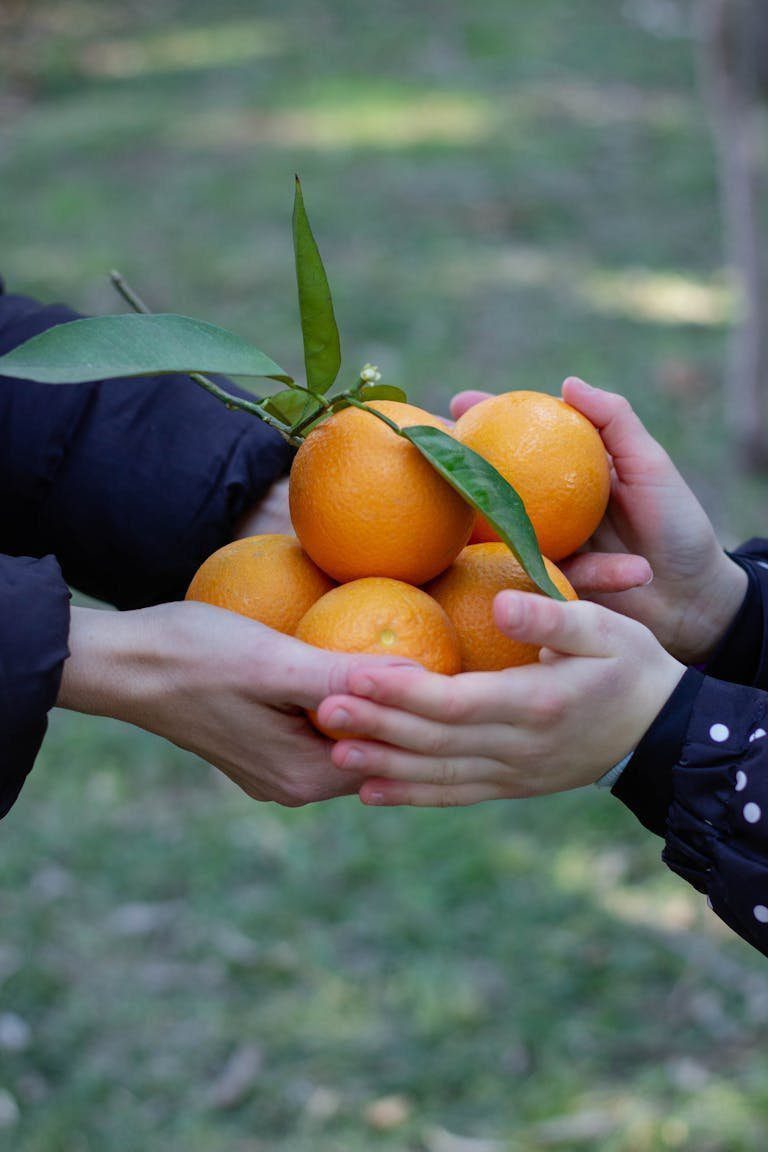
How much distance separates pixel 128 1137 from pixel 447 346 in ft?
10.5

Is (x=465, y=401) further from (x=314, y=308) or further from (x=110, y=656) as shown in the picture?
(x=110, y=656)

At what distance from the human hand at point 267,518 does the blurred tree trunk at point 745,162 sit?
2.60 meters

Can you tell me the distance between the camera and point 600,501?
134cm

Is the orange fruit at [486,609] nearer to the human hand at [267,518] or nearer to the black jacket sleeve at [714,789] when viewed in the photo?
the black jacket sleeve at [714,789]

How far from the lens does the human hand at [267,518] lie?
1567mm

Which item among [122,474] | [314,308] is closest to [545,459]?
[314,308]

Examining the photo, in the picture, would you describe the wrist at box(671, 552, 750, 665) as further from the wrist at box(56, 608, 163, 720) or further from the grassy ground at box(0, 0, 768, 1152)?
the grassy ground at box(0, 0, 768, 1152)

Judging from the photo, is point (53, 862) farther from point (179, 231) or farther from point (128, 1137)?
point (179, 231)

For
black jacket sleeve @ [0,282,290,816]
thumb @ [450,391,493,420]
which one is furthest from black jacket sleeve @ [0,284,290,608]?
thumb @ [450,391,493,420]

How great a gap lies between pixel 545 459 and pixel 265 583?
30 cm

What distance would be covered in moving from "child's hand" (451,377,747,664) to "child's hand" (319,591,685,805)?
20 centimetres

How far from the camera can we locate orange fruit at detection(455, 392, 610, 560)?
1.27m

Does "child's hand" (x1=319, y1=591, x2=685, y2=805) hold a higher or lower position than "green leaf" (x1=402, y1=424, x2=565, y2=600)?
lower

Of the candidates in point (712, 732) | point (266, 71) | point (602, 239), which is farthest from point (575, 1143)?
point (266, 71)
